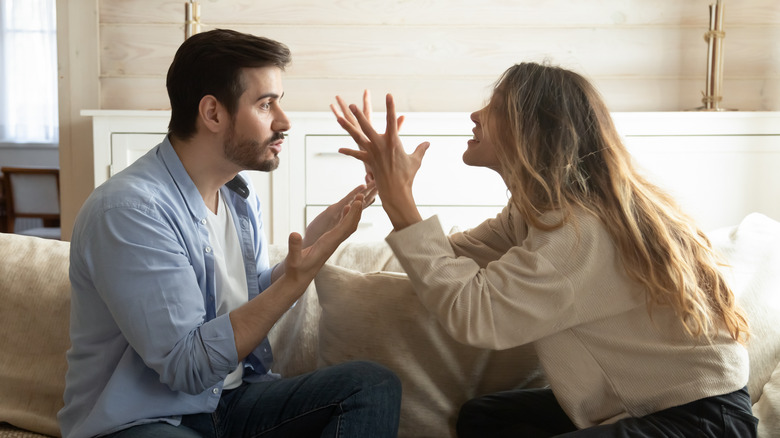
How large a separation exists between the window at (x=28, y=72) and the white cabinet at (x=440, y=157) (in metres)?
4.39

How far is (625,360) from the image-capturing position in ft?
4.26

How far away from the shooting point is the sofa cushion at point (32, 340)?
1.56 metres

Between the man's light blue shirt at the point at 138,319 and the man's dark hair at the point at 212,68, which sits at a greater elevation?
the man's dark hair at the point at 212,68

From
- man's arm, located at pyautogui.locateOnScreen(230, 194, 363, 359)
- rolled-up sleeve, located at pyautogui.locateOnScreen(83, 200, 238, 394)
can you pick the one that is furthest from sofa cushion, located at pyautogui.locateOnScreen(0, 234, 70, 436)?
man's arm, located at pyautogui.locateOnScreen(230, 194, 363, 359)

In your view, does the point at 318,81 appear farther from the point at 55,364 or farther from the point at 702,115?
the point at 55,364

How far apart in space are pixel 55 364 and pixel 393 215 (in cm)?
76

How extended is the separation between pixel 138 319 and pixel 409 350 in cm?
53

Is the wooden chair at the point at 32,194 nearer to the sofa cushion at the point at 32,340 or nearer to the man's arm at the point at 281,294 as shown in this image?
the sofa cushion at the point at 32,340

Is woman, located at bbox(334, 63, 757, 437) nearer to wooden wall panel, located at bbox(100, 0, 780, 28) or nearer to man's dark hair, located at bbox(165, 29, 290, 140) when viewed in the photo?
man's dark hair, located at bbox(165, 29, 290, 140)

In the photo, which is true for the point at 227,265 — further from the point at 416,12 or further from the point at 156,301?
the point at 416,12

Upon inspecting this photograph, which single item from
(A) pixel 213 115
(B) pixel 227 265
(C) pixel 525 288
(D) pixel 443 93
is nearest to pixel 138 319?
(B) pixel 227 265

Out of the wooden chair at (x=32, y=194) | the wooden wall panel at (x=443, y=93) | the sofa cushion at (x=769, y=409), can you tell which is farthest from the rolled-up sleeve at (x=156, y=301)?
the wooden chair at (x=32, y=194)

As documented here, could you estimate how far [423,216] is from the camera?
2.76 meters

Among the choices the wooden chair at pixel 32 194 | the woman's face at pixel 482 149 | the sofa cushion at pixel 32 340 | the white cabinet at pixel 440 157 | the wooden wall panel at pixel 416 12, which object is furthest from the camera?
the wooden chair at pixel 32 194
